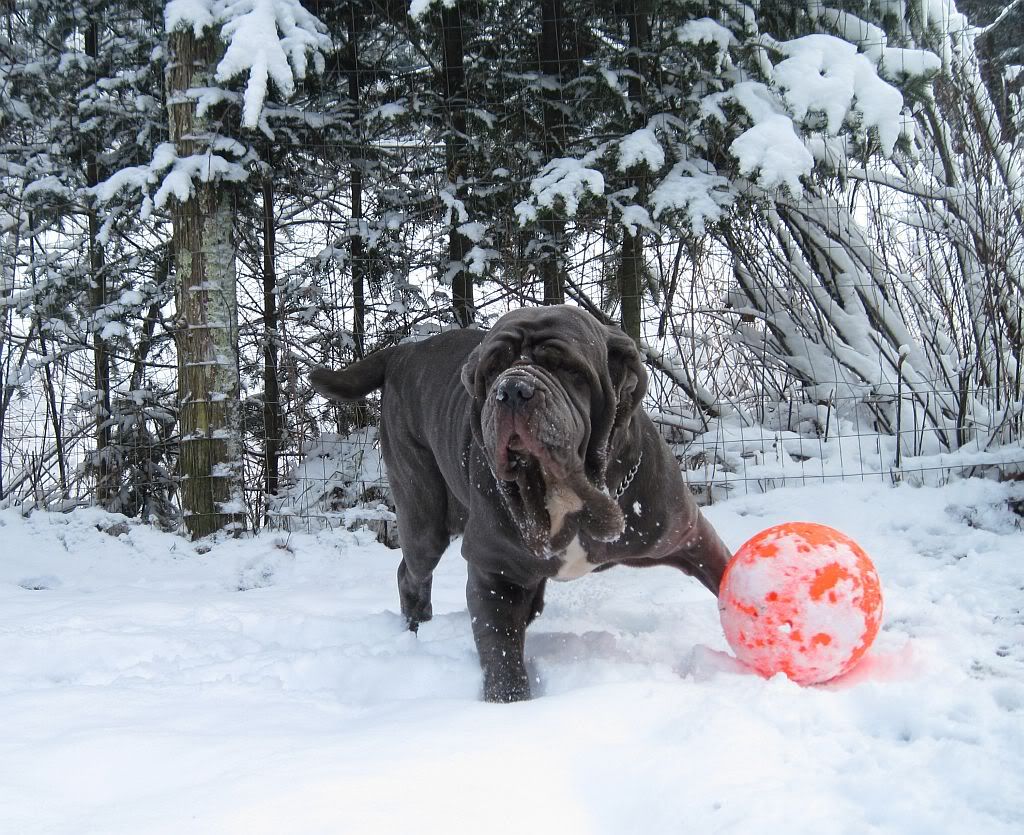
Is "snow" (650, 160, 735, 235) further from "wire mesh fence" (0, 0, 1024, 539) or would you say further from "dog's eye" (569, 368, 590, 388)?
"dog's eye" (569, 368, 590, 388)

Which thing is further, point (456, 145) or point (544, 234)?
point (456, 145)

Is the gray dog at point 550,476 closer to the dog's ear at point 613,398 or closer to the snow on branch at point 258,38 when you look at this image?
the dog's ear at point 613,398

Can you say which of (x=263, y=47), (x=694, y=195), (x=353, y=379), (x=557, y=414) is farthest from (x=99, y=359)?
(x=557, y=414)

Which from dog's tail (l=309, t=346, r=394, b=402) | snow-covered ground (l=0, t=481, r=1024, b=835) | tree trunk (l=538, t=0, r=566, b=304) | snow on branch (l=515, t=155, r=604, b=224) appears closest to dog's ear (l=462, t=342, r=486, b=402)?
snow-covered ground (l=0, t=481, r=1024, b=835)

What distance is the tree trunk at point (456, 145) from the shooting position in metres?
5.73

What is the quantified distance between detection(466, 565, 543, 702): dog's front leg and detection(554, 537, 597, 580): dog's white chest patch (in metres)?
0.13

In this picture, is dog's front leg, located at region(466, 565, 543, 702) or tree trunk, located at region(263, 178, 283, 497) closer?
dog's front leg, located at region(466, 565, 543, 702)

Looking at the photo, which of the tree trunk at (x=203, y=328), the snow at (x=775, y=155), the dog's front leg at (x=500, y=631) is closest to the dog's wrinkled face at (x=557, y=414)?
the dog's front leg at (x=500, y=631)

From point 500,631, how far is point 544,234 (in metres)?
3.58

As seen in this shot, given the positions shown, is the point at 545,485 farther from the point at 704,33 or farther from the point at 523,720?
the point at 704,33

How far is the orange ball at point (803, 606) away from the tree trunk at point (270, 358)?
437 centimetres

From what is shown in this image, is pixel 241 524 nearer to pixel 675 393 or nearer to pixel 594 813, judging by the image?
pixel 675 393

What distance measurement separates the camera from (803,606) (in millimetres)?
2201

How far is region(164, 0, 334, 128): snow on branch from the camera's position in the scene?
4.91 m
